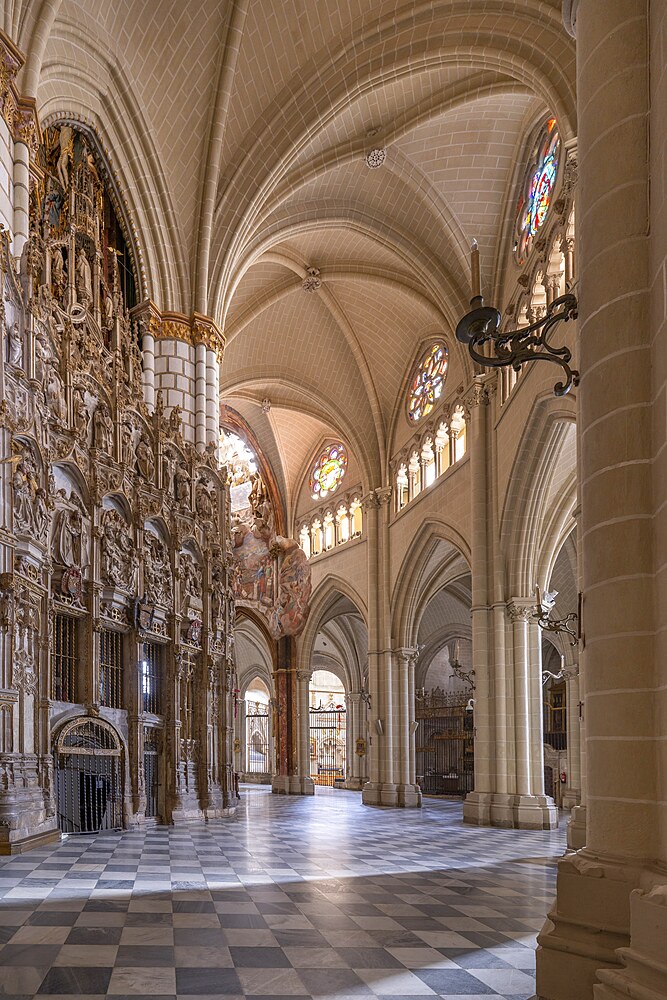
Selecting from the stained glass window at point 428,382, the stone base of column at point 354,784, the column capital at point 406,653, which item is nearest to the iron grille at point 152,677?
the column capital at point 406,653

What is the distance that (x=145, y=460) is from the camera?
1703 centimetres

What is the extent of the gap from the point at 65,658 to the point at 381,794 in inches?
532

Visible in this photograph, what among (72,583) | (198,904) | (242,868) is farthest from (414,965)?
(72,583)

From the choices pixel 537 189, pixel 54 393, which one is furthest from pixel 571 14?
pixel 537 189

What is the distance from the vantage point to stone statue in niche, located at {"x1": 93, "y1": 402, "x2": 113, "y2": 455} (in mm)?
15320

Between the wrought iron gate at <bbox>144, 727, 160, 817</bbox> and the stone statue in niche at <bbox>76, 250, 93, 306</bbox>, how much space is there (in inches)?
293

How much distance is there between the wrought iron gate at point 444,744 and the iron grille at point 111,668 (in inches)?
664

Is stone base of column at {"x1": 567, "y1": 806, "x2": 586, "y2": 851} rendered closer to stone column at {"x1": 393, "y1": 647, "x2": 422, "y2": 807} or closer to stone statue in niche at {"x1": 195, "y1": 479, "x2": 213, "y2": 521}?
stone statue in niche at {"x1": 195, "y1": 479, "x2": 213, "y2": 521}

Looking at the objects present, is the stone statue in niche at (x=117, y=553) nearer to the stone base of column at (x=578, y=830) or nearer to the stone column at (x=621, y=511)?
the stone base of column at (x=578, y=830)

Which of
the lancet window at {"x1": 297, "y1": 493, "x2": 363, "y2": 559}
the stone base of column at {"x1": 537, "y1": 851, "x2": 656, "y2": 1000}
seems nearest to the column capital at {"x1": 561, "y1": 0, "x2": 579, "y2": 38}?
the stone base of column at {"x1": 537, "y1": 851, "x2": 656, "y2": 1000}

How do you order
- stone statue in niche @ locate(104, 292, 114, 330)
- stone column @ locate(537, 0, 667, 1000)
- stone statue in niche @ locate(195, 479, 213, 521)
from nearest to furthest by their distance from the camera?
1. stone column @ locate(537, 0, 667, 1000)
2. stone statue in niche @ locate(104, 292, 114, 330)
3. stone statue in niche @ locate(195, 479, 213, 521)

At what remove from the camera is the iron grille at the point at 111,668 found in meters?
15.2

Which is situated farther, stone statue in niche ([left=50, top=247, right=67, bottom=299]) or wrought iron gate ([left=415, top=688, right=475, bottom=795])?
wrought iron gate ([left=415, top=688, right=475, bottom=795])

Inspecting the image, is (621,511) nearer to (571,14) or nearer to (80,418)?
(571,14)
